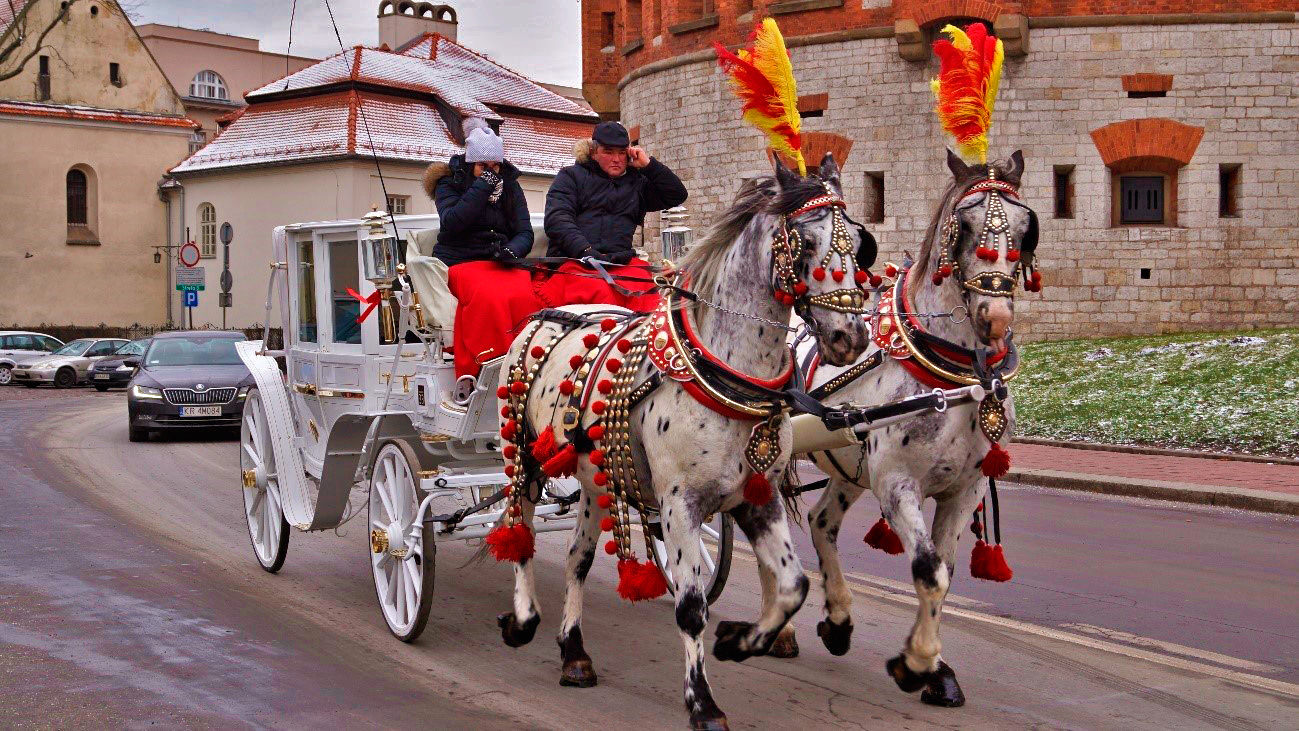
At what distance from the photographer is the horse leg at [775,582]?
5672 mm

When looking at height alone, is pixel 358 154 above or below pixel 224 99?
below

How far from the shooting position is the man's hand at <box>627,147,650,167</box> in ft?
25.4

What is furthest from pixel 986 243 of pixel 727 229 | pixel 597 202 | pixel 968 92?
pixel 597 202

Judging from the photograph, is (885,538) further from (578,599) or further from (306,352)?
(306,352)

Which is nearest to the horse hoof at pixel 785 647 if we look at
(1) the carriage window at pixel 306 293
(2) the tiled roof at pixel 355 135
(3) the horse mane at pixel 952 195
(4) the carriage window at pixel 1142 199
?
(3) the horse mane at pixel 952 195

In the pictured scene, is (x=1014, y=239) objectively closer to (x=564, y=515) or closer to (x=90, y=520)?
(x=564, y=515)

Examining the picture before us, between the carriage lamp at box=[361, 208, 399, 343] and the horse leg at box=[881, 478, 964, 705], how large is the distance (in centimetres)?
362

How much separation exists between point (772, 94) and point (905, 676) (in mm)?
2556

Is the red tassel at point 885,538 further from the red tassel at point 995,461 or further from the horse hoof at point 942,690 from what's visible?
the horse hoof at point 942,690

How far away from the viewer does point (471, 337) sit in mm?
7707

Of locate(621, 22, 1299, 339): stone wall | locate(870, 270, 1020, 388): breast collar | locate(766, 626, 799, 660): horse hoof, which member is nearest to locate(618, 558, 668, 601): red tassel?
locate(766, 626, 799, 660): horse hoof

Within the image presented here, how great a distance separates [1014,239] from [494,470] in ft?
11.2

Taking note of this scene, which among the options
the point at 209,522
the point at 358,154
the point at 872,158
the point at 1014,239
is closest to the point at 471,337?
the point at 1014,239

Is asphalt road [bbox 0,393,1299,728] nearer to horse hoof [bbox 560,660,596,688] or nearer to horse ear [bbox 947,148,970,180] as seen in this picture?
horse hoof [bbox 560,660,596,688]
